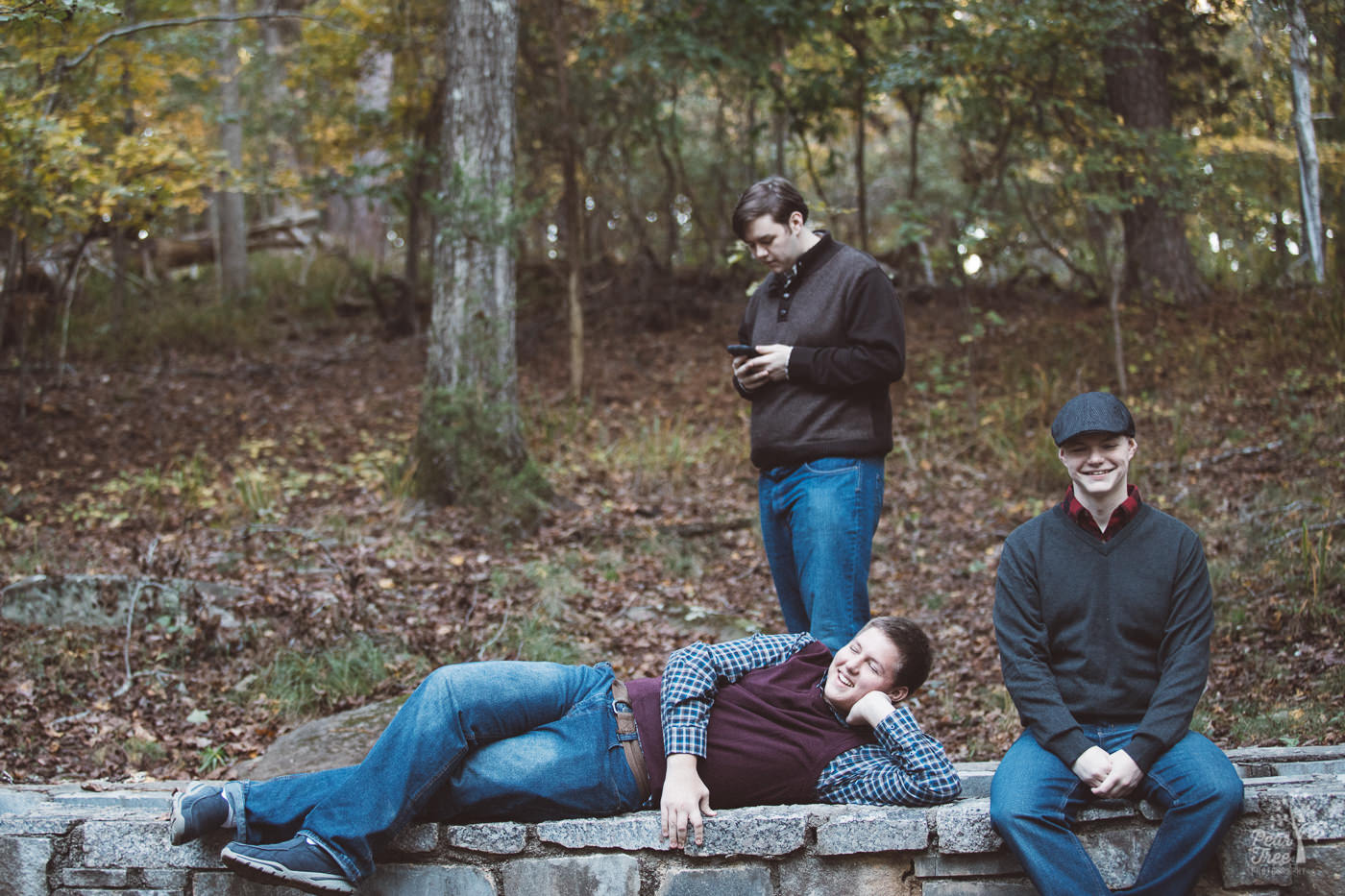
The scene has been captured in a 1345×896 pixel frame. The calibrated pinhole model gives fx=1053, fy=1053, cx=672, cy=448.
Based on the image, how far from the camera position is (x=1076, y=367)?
29.6ft

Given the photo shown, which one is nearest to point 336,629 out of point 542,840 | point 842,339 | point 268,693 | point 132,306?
point 268,693

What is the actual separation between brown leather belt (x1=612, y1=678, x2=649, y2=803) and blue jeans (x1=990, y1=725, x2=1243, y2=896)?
90 cm

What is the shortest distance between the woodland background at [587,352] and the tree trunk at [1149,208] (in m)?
0.04

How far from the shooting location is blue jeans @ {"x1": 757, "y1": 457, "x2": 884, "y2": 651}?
3.34 metres

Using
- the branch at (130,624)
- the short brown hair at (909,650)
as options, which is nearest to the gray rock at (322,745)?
the branch at (130,624)

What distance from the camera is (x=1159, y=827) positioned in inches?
101

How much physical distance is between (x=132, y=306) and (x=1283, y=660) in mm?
11580

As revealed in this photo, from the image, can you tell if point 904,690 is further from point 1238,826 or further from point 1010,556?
point 1238,826

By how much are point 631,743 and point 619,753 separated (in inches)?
1.6

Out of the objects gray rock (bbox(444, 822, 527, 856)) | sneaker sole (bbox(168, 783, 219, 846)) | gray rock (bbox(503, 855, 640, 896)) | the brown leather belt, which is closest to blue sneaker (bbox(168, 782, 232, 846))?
sneaker sole (bbox(168, 783, 219, 846))

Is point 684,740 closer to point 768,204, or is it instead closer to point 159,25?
point 768,204

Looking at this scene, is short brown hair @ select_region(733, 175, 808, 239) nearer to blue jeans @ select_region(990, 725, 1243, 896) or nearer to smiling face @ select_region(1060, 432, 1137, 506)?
smiling face @ select_region(1060, 432, 1137, 506)

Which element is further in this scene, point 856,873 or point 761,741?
point 761,741

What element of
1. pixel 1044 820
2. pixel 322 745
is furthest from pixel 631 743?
pixel 322 745
